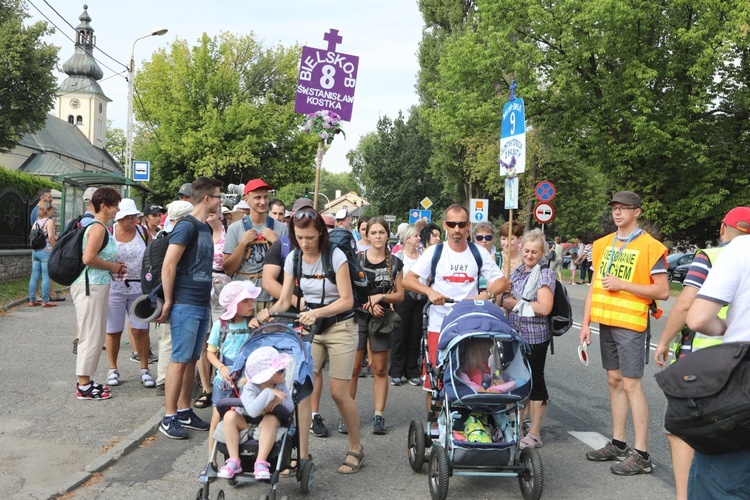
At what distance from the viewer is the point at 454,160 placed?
50156 mm

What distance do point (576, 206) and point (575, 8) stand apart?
106 feet

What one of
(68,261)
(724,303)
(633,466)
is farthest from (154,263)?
(724,303)

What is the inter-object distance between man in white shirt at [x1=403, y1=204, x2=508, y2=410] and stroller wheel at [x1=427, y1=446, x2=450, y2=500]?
3.12 ft

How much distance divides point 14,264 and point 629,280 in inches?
672

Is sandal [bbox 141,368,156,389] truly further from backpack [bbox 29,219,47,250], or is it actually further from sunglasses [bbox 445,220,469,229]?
backpack [bbox 29,219,47,250]

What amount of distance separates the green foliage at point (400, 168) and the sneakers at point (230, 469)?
2436 inches

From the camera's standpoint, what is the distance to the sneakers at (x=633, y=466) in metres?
5.64

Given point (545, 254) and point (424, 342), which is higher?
point (545, 254)

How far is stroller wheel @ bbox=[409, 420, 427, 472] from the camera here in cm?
558

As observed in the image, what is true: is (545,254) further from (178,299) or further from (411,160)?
(411,160)

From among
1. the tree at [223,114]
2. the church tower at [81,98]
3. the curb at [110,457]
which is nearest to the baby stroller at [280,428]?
the curb at [110,457]

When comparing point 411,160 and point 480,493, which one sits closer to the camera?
point 480,493

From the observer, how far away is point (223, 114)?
48.6 metres

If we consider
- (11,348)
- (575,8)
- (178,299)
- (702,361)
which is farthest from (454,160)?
(702,361)
